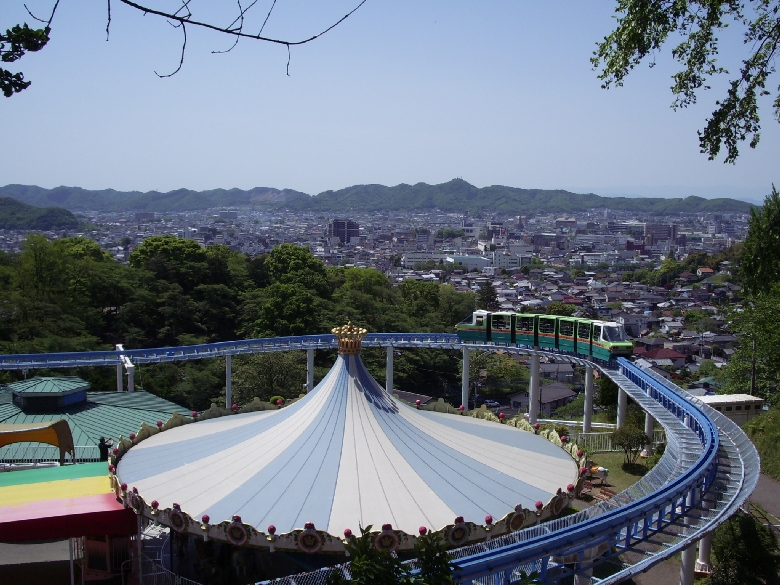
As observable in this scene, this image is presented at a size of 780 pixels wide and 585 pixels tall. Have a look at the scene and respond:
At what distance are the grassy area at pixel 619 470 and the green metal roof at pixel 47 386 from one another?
1636 centimetres

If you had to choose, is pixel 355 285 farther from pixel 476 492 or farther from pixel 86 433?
pixel 476 492

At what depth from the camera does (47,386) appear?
914 inches

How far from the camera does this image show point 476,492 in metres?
13.8

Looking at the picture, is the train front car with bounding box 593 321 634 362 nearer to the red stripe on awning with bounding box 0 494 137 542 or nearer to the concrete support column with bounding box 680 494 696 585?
the concrete support column with bounding box 680 494 696 585

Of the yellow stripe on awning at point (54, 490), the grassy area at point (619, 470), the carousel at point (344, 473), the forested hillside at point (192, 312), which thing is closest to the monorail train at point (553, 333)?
the grassy area at point (619, 470)

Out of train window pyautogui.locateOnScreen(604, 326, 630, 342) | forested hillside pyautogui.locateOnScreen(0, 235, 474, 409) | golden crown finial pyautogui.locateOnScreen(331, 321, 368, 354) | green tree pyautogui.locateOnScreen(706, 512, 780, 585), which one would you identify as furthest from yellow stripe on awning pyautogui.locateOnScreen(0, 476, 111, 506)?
train window pyautogui.locateOnScreen(604, 326, 630, 342)

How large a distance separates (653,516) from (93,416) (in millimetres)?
16882

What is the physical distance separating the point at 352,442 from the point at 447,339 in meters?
16.0

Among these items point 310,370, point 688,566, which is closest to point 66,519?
point 688,566

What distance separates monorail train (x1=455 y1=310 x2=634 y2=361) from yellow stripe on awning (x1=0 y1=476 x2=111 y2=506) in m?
16.2

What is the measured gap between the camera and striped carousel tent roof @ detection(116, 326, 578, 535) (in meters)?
13.0

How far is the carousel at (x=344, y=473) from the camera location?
12.5 meters

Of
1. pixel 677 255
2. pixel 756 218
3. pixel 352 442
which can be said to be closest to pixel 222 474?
pixel 352 442

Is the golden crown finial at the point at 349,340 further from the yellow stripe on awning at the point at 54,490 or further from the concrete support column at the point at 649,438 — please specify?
the concrete support column at the point at 649,438
